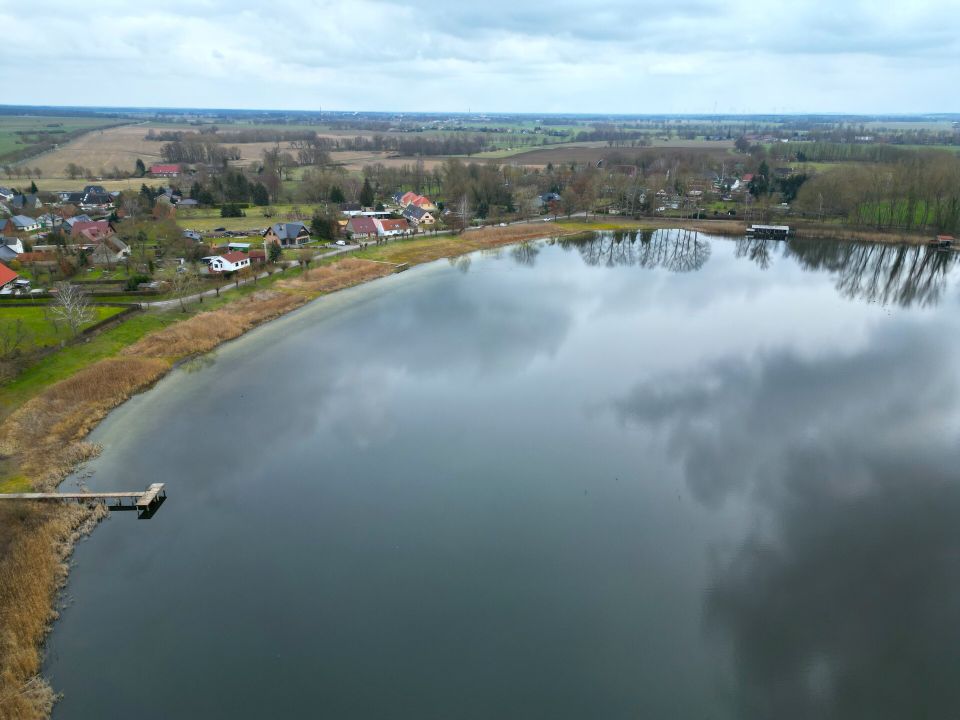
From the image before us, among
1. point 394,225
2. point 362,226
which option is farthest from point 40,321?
point 394,225

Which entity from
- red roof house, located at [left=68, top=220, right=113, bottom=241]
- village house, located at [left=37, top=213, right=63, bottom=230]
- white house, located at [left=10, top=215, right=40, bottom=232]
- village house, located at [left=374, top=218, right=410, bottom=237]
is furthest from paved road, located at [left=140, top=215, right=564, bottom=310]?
white house, located at [left=10, top=215, right=40, bottom=232]

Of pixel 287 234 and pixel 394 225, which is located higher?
pixel 287 234

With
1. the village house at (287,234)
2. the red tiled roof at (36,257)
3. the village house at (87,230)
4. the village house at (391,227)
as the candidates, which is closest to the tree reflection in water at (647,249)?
the village house at (391,227)

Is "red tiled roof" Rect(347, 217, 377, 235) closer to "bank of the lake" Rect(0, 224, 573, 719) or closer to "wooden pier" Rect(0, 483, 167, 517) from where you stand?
"bank of the lake" Rect(0, 224, 573, 719)

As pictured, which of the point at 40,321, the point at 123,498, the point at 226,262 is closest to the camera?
the point at 123,498

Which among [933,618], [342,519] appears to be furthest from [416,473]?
Result: [933,618]

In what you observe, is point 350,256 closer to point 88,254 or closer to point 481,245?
point 481,245

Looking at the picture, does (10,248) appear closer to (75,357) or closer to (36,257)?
(36,257)

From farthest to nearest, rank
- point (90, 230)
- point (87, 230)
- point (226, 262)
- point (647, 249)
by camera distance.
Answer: point (647, 249)
point (90, 230)
point (87, 230)
point (226, 262)
